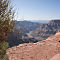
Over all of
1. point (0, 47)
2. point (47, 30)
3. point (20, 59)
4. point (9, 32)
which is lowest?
point (47, 30)

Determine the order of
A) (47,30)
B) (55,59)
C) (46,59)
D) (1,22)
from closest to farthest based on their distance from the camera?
(1,22)
(55,59)
(46,59)
(47,30)

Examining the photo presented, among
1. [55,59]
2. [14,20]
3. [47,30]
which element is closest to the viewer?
[14,20]

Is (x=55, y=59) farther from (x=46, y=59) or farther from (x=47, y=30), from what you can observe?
(x=47, y=30)

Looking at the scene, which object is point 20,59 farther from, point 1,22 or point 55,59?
point 1,22

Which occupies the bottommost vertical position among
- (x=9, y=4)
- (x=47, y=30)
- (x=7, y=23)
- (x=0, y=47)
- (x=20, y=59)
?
(x=47, y=30)

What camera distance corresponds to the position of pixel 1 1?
16.1ft

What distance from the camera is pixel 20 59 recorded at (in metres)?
7.58

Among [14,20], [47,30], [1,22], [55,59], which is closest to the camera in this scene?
[1,22]

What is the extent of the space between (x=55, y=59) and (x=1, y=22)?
3770mm

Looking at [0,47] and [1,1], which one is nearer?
[1,1]

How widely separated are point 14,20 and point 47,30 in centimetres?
19659

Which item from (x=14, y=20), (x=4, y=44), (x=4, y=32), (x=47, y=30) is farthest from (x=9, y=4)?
(x=47, y=30)

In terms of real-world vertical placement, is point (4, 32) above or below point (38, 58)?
above

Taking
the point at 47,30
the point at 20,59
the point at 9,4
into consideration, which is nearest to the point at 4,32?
the point at 9,4
